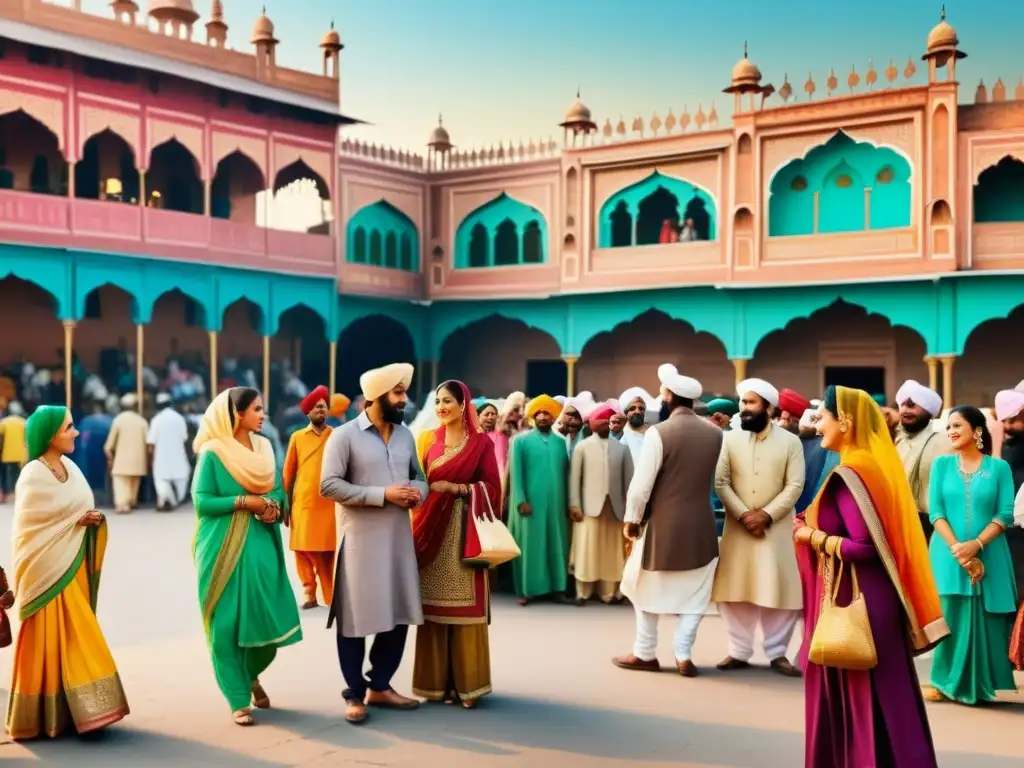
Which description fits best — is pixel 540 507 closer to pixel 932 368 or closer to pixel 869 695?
pixel 869 695

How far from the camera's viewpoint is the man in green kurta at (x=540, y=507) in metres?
7.24

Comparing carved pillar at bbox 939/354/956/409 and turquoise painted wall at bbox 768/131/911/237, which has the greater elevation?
turquoise painted wall at bbox 768/131/911/237

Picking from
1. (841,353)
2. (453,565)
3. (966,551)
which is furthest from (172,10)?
(966,551)

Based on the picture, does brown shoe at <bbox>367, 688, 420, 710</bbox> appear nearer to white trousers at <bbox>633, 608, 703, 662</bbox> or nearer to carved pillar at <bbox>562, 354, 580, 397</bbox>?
white trousers at <bbox>633, 608, 703, 662</bbox>

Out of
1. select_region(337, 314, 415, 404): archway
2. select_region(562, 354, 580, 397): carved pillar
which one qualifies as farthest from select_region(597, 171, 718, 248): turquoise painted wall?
select_region(337, 314, 415, 404): archway

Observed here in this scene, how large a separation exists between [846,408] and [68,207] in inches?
571

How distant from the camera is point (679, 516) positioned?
5.14m

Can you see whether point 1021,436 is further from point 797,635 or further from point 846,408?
point 846,408

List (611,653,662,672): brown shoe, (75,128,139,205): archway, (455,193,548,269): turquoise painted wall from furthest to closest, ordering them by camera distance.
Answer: (455,193,548,269): turquoise painted wall
(75,128,139,205): archway
(611,653,662,672): brown shoe

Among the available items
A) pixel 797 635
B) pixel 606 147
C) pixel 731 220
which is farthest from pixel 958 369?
pixel 797 635

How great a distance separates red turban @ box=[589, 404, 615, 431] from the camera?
737 cm

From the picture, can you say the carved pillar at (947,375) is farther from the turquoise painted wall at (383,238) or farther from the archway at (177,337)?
the archway at (177,337)

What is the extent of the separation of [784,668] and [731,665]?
26 centimetres

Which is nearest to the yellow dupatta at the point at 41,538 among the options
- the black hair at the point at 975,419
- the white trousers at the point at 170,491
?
the black hair at the point at 975,419
